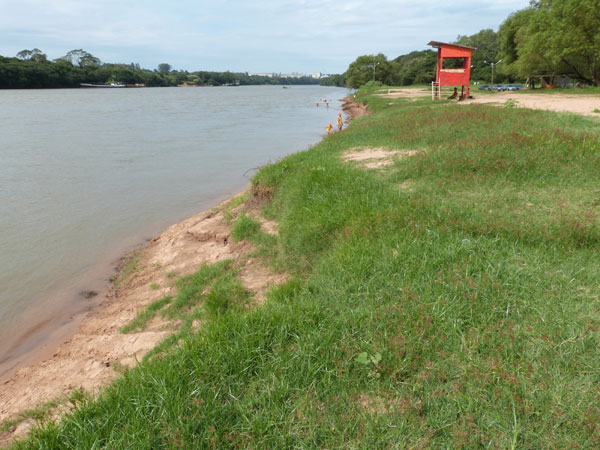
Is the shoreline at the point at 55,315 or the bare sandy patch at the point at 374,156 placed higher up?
the bare sandy patch at the point at 374,156

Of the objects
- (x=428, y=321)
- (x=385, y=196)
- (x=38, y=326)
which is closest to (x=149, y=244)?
(x=38, y=326)

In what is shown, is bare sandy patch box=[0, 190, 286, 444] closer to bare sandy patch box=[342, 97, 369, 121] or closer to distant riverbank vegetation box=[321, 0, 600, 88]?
bare sandy patch box=[342, 97, 369, 121]

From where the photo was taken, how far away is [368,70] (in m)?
92.5

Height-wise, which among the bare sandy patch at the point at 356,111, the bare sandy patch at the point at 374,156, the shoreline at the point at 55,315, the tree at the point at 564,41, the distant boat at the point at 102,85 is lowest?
the shoreline at the point at 55,315

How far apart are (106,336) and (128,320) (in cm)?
51

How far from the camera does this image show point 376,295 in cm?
407

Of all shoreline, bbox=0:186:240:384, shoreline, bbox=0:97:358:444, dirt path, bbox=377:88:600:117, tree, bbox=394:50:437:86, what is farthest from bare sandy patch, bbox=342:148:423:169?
tree, bbox=394:50:437:86

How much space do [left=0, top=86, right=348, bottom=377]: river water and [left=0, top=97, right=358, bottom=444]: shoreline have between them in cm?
48

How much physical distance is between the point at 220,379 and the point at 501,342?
2.32m

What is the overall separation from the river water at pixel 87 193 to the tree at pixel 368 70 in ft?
228

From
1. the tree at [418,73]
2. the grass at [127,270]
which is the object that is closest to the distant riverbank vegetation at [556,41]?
the grass at [127,270]

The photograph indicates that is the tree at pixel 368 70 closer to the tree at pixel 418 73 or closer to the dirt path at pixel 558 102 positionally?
the tree at pixel 418 73

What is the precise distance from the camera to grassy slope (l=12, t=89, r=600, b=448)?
2.64 meters

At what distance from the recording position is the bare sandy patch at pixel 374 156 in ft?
30.7
